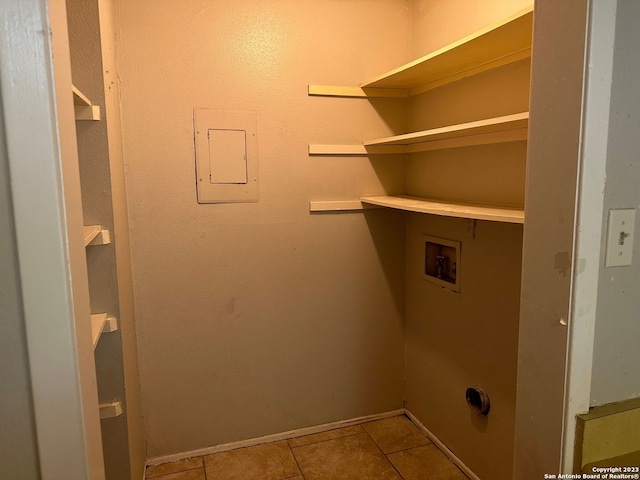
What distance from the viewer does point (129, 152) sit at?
2.10m

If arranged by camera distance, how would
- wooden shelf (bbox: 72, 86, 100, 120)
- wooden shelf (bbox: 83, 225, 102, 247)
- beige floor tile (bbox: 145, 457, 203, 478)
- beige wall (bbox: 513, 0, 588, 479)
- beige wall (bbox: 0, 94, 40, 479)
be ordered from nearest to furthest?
beige wall (bbox: 0, 94, 40, 479)
beige wall (bbox: 513, 0, 588, 479)
wooden shelf (bbox: 83, 225, 102, 247)
wooden shelf (bbox: 72, 86, 100, 120)
beige floor tile (bbox: 145, 457, 203, 478)

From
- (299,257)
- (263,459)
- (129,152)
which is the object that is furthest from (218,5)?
(263,459)

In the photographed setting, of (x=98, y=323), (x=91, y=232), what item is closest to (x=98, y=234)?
Answer: (x=91, y=232)

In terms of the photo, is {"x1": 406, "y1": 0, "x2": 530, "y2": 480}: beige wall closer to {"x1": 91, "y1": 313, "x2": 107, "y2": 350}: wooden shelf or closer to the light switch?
the light switch

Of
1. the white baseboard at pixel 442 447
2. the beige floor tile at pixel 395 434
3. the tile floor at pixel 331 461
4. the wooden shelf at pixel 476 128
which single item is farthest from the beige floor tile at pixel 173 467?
the wooden shelf at pixel 476 128

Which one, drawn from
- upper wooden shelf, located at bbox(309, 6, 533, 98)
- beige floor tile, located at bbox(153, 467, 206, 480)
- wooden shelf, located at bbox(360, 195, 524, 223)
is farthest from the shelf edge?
beige floor tile, located at bbox(153, 467, 206, 480)

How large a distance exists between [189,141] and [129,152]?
0.28 metres

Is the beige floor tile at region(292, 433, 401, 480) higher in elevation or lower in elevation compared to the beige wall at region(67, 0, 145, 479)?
lower

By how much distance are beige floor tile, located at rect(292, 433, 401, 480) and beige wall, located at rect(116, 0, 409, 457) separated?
0.58ft

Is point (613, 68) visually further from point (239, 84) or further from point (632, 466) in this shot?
point (239, 84)

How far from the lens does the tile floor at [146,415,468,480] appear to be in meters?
2.20

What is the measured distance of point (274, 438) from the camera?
250cm

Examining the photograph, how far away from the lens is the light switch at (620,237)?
930mm

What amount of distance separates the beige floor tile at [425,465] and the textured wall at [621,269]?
→ 55.7 inches
